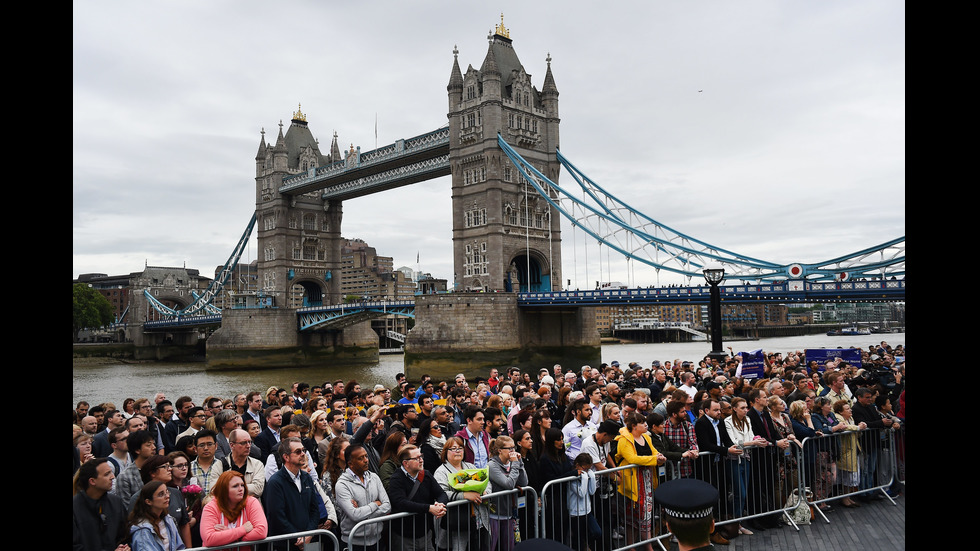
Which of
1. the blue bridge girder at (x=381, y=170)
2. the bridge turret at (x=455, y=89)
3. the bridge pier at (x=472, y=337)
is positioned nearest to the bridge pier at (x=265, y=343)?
the blue bridge girder at (x=381, y=170)

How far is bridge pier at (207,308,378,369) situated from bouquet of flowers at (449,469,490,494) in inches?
1808

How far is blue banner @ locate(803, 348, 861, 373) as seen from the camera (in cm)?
1464

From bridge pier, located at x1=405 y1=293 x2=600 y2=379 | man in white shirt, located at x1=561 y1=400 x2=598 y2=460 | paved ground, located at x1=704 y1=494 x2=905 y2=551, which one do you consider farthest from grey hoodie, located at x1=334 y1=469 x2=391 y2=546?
bridge pier, located at x1=405 y1=293 x2=600 y2=379

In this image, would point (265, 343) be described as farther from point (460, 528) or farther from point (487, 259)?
point (460, 528)

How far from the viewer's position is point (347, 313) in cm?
4412

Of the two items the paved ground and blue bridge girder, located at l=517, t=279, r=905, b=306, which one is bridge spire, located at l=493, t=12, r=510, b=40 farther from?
the paved ground

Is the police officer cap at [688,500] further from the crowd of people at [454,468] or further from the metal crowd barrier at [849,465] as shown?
the metal crowd barrier at [849,465]

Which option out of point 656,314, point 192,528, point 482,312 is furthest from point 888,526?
point 656,314

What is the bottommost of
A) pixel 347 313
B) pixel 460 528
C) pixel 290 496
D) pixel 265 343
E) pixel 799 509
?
pixel 265 343

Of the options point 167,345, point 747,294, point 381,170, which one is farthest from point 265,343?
point 747,294

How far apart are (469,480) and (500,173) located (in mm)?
35203
